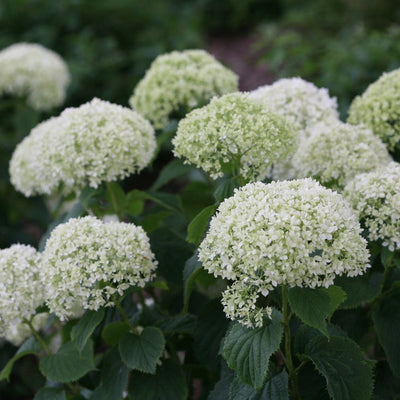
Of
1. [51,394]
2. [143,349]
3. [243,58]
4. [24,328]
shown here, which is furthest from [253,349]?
[243,58]

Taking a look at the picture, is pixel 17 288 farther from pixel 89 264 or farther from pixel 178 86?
pixel 178 86

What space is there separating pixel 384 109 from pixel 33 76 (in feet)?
8.67

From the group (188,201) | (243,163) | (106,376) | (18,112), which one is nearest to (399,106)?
(243,163)

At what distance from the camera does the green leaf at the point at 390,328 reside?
2.17 m

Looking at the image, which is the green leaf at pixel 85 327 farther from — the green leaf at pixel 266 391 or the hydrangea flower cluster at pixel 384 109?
the hydrangea flower cluster at pixel 384 109

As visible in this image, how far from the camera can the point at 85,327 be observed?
6.80 ft

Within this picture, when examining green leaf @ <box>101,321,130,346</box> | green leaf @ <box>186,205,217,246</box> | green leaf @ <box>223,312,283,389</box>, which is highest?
green leaf @ <box>186,205,217,246</box>

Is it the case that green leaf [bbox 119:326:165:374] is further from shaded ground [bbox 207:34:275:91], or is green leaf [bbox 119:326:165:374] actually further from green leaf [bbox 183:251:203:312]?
shaded ground [bbox 207:34:275:91]

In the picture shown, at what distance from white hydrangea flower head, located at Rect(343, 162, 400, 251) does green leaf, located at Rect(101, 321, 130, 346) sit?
38.2 inches

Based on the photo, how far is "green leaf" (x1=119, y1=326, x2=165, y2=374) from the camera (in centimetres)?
212

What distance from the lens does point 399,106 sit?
2574 mm

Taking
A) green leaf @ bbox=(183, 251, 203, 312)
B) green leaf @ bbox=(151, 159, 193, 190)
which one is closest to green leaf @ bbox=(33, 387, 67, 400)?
green leaf @ bbox=(183, 251, 203, 312)

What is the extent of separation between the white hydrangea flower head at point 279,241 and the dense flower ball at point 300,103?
33.9 inches

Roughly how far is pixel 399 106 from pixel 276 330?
4.19 feet
